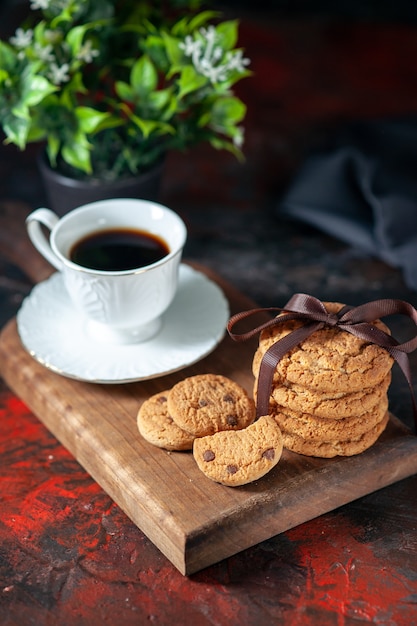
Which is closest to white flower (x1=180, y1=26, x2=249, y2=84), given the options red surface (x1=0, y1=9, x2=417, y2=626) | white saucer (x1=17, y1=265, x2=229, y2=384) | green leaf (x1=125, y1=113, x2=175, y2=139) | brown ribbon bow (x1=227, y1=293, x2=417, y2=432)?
green leaf (x1=125, y1=113, x2=175, y2=139)

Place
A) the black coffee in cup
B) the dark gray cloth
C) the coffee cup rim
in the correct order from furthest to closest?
the dark gray cloth → the black coffee in cup → the coffee cup rim

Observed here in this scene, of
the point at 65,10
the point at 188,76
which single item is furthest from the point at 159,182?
the point at 65,10

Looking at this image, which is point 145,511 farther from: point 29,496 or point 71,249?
point 71,249

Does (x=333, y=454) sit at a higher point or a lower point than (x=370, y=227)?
higher

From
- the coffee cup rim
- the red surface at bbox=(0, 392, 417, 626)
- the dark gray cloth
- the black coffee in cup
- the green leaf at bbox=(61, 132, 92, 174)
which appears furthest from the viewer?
the dark gray cloth

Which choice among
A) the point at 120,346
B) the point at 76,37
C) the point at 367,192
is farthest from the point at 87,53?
the point at 367,192

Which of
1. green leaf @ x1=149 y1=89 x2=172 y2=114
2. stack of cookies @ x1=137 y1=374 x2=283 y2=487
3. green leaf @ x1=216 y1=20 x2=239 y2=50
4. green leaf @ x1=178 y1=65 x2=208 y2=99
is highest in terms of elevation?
green leaf @ x1=216 y1=20 x2=239 y2=50

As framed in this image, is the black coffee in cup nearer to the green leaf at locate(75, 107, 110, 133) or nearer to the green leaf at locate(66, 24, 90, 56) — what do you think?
the green leaf at locate(75, 107, 110, 133)
